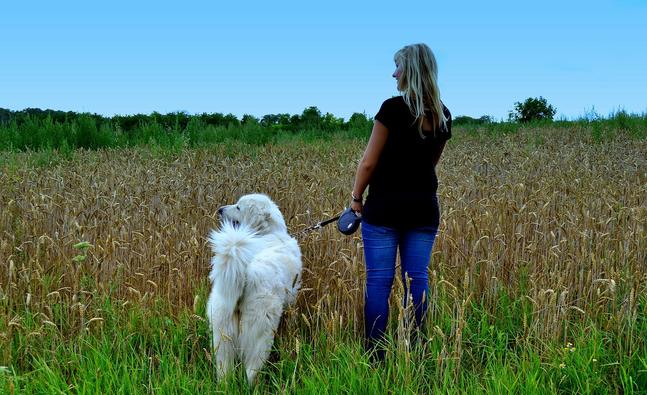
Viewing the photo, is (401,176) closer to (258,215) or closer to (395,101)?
(395,101)

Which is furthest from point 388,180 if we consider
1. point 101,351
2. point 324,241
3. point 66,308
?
point 66,308

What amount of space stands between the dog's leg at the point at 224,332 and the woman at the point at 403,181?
97 cm

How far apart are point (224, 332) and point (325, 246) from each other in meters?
1.92

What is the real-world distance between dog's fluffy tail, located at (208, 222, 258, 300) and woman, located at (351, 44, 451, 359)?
3.01 feet

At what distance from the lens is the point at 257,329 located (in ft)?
13.1

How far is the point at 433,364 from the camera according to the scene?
4.15 metres

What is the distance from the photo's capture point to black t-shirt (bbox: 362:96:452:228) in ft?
13.8

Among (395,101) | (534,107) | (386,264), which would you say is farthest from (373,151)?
(534,107)

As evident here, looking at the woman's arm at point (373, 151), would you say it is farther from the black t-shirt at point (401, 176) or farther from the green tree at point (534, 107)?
the green tree at point (534, 107)

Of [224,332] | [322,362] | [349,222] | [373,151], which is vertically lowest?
[322,362]

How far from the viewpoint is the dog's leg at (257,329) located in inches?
157

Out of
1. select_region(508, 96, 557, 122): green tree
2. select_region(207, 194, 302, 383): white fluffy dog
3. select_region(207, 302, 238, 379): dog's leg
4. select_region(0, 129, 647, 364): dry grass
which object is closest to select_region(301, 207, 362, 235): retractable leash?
select_region(0, 129, 647, 364): dry grass

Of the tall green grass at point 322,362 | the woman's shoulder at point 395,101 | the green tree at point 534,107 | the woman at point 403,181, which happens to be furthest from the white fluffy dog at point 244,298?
the green tree at point 534,107

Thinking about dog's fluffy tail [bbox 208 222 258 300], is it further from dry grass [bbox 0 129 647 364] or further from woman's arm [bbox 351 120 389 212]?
woman's arm [bbox 351 120 389 212]
